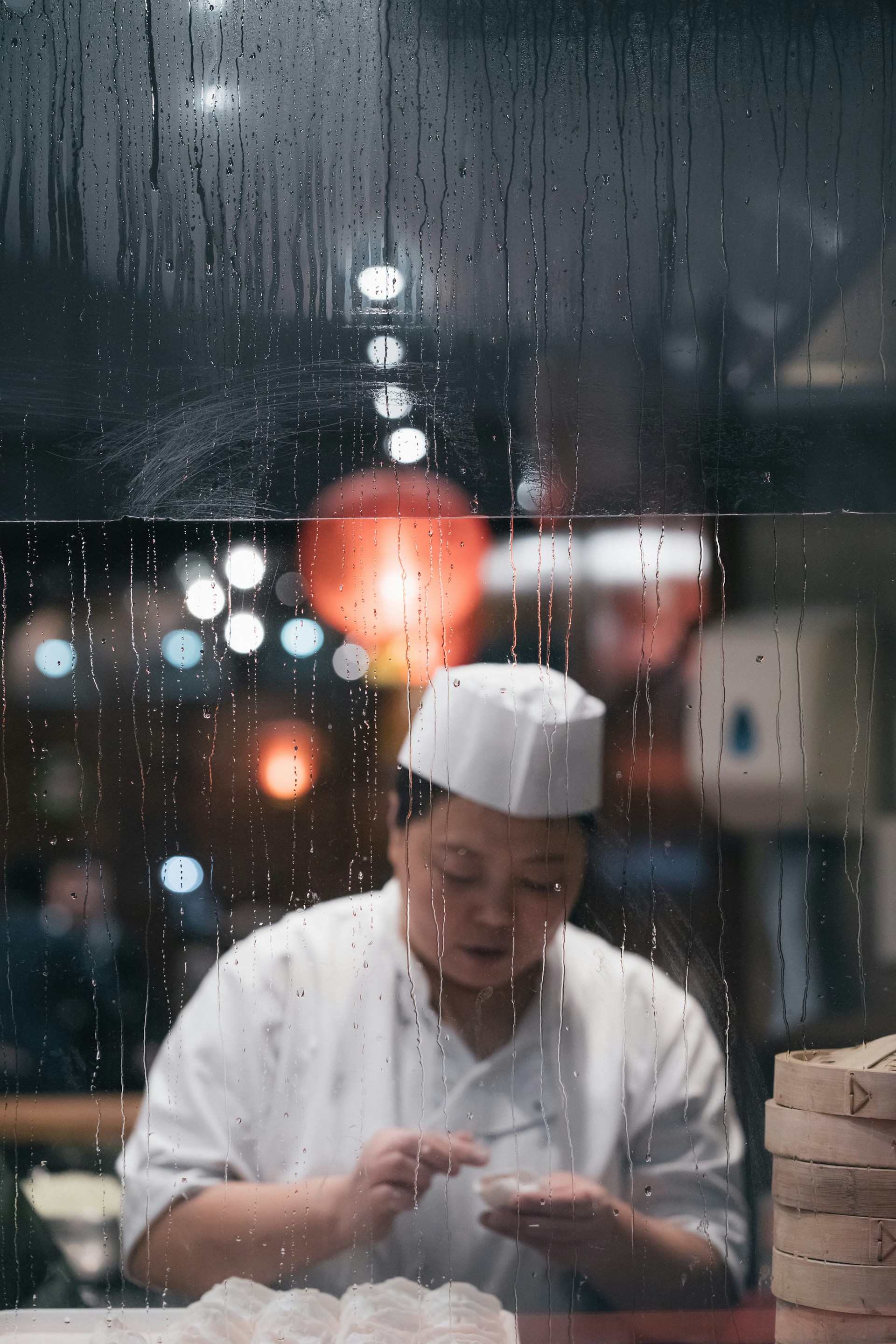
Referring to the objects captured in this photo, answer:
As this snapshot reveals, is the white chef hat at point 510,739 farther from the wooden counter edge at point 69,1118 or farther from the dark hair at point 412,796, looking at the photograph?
the wooden counter edge at point 69,1118

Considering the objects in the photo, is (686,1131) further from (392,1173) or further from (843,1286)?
(392,1173)

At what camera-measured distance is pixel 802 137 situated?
5.69 feet

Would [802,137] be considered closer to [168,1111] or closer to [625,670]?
[625,670]

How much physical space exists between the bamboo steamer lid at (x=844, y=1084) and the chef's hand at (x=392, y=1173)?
0.43m

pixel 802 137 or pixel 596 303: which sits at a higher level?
pixel 802 137

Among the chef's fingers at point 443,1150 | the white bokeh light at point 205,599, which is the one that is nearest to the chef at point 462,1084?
the chef's fingers at point 443,1150

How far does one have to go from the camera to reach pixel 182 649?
1.67 metres

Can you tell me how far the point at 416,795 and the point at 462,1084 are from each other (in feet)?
1.35

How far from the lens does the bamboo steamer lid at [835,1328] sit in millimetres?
1469

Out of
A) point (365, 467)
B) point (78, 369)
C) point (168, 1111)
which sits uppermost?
point (78, 369)

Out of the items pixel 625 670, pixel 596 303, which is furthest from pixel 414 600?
pixel 596 303

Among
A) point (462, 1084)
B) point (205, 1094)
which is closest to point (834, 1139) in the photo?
point (462, 1084)

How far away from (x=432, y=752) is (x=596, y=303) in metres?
0.70

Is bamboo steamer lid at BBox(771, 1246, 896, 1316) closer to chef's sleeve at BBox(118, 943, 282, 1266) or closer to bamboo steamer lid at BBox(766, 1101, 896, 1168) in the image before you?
bamboo steamer lid at BBox(766, 1101, 896, 1168)
